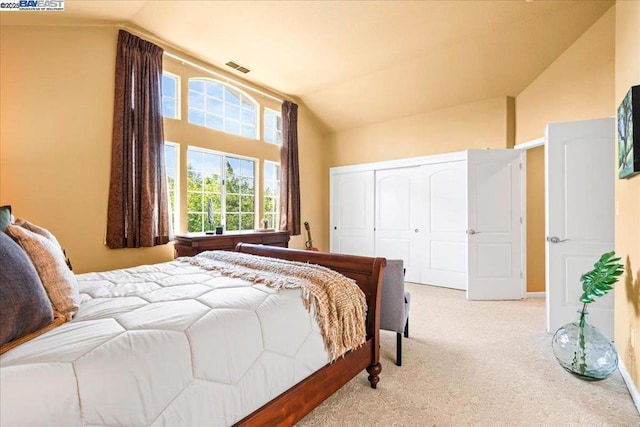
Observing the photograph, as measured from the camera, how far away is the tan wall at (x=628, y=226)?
72.2 inches

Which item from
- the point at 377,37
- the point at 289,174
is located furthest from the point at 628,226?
the point at 289,174

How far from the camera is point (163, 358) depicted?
3.20 ft

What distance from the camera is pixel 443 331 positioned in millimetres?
2846

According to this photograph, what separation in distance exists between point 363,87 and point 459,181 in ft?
7.03

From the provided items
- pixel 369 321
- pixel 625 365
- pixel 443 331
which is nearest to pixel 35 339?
pixel 369 321

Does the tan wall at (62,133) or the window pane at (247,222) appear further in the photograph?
the window pane at (247,222)

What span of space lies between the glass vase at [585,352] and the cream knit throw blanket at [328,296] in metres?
1.53

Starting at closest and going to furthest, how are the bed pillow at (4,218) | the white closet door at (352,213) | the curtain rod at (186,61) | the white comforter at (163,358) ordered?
the white comforter at (163,358) → the bed pillow at (4,218) → the curtain rod at (186,61) → the white closet door at (352,213)

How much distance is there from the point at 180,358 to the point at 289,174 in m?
4.42

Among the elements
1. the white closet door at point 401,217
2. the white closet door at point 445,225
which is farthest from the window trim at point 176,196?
the white closet door at point 445,225

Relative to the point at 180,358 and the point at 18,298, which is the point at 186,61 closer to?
the point at 18,298

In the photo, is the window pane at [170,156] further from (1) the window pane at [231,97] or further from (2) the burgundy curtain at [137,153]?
(1) the window pane at [231,97]

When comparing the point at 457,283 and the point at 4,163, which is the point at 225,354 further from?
the point at 457,283

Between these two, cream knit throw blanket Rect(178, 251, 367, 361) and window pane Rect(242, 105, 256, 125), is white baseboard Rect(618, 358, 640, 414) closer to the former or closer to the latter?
cream knit throw blanket Rect(178, 251, 367, 361)
